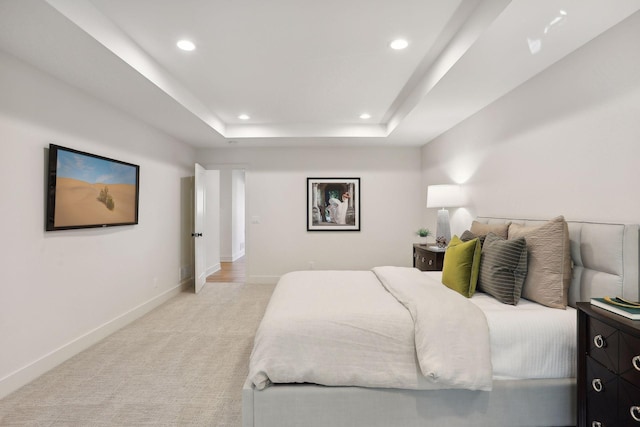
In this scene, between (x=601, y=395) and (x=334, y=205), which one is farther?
(x=334, y=205)

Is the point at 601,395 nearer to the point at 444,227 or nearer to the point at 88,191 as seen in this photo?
the point at 444,227

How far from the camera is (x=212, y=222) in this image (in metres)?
6.76

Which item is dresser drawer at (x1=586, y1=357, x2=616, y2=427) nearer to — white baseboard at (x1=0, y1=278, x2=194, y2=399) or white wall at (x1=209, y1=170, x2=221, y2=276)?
white baseboard at (x1=0, y1=278, x2=194, y2=399)

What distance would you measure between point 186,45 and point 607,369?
3.34m

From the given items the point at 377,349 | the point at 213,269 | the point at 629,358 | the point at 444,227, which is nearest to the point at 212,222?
the point at 213,269

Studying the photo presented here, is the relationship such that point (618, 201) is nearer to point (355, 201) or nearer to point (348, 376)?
point (348, 376)

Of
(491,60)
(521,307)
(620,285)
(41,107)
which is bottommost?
(521,307)

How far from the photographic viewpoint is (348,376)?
5.69 feet

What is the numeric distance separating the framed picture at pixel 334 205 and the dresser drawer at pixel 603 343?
4076 mm

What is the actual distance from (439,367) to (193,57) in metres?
2.96

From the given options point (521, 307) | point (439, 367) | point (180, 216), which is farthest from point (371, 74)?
point (180, 216)

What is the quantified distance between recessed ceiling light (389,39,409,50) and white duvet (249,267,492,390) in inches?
77.6

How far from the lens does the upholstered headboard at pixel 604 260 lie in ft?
5.66

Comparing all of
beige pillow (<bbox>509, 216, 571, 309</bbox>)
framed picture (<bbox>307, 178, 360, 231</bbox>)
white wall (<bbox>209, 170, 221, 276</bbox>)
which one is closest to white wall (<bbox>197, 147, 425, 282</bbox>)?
framed picture (<bbox>307, 178, 360, 231</bbox>)
